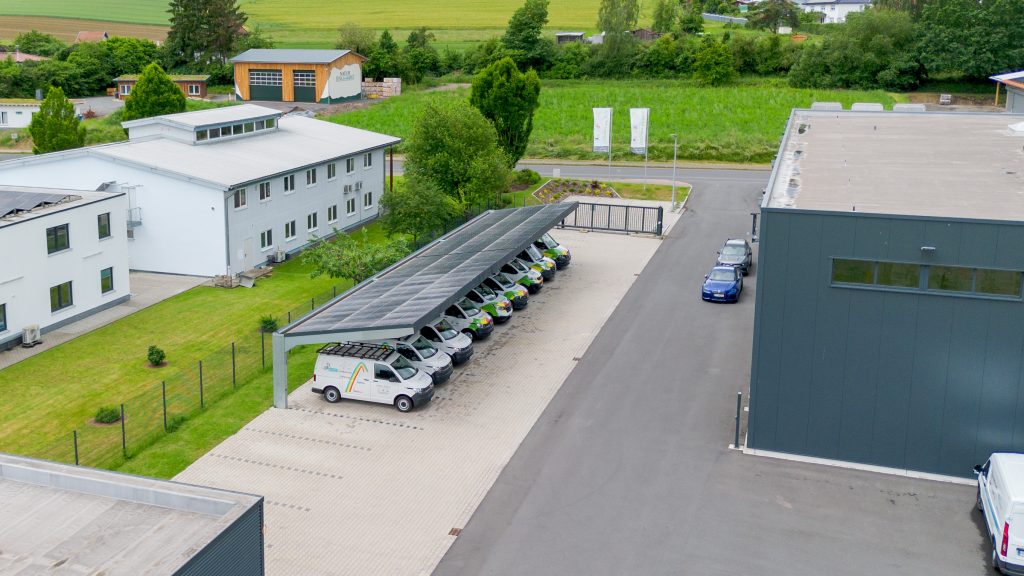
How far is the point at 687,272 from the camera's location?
44625 millimetres

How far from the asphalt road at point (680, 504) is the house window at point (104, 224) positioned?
18.9 meters

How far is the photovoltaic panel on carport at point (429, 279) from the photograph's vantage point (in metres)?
28.4

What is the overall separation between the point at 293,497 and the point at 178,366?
10.5m

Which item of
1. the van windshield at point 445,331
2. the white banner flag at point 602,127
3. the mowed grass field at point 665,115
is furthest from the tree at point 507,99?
the van windshield at point 445,331

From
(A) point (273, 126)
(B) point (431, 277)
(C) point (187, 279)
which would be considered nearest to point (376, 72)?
A: (A) point (273, 126)

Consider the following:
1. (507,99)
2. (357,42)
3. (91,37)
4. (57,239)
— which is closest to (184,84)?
(357,42)

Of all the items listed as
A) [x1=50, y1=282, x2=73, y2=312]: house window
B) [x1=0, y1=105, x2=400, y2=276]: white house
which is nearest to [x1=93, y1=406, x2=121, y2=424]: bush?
[x1=50, y1=282, x2=73, y2=312]: house window

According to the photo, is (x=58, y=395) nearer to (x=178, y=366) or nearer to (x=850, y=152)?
(x=178, y=366)

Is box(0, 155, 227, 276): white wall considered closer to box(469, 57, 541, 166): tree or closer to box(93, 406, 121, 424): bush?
box(93, 406, 121, 424): bush

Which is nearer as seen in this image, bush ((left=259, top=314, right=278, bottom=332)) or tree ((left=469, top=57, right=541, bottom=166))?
bush ((left=259, top=314, right=278, bottom=332))

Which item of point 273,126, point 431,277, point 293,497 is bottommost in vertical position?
point 293,497

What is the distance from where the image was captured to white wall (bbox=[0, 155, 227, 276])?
135 feet

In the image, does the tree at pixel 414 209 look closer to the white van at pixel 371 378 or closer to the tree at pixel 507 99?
the white van at pixel 371 378

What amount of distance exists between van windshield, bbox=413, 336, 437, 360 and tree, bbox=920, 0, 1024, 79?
89.6 m
